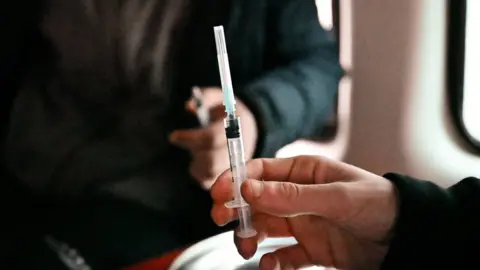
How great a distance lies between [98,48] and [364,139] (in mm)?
476

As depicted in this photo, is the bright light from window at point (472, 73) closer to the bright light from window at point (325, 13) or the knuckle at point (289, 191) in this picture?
the bright light from window at point (325, 13)

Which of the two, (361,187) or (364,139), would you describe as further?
(364,139)

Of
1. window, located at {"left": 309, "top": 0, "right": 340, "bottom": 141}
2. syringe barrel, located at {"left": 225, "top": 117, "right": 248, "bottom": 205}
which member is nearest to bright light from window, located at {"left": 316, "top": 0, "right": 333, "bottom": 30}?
window, located at {"left": 309, "top": 0, "right": 340, "bottom": 141}

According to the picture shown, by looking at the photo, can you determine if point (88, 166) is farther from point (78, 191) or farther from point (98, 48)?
point (98, 48)

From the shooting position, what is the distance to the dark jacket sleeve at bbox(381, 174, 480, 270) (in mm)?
576

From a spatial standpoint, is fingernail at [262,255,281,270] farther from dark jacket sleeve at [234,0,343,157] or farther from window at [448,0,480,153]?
window at [448,0,480,153]

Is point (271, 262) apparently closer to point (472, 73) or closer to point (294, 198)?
point (294, 198)

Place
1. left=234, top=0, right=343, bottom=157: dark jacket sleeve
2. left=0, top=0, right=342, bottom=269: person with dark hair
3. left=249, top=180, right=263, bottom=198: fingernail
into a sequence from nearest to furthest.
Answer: left=249, top=180, right=263, bottom=198: fingernail < left=0, top=0, right=342, bottom=269: person with dark hair < left=234, top=0, right=343, bottom=157: dark jacket sleeve

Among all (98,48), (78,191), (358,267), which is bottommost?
(358,267)

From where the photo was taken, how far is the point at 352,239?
2.14 feet

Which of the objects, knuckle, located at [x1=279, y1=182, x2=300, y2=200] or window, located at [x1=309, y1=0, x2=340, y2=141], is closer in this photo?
knuckle, located at [x1=279, y1=182, x2=300, y2=200]

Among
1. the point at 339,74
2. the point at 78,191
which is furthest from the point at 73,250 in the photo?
the point at 339,74

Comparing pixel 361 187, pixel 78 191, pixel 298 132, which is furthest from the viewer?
pixel 298 132

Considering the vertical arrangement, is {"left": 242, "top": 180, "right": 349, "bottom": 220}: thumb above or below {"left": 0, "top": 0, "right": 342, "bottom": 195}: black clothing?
below
